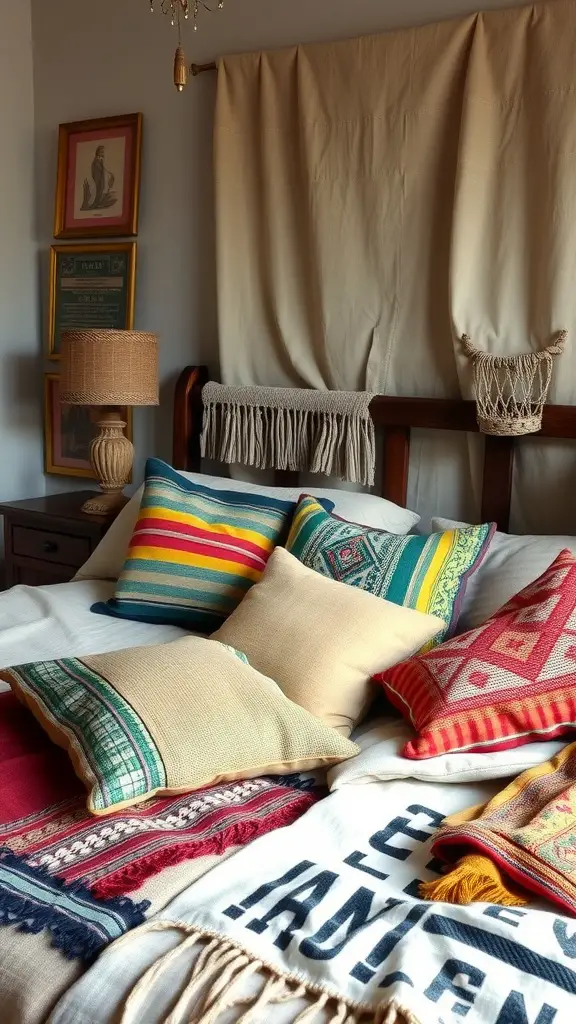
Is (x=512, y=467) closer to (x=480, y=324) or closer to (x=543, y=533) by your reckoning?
(x=543, y=533)

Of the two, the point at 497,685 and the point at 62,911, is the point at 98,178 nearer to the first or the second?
the point at 497,685

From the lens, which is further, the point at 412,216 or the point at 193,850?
the point at 412,216

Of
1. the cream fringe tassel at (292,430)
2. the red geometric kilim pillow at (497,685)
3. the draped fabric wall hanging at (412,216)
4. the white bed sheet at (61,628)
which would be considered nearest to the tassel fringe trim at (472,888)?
the red geometric kilim pillow at (497,685)

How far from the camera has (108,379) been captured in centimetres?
269

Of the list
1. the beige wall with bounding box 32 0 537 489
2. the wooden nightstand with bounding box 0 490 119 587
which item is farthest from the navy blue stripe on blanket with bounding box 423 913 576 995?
the beige wall with bounding box 32 0 537 489

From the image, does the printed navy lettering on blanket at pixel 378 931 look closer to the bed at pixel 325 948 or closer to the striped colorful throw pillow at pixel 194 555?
the bed at pixel 325 948

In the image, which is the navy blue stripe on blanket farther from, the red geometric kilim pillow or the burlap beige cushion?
the burlap beige cushion

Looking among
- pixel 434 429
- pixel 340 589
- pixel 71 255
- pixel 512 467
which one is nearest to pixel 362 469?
pixel 434 429

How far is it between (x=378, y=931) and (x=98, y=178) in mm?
2649

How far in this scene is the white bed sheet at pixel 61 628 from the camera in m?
1.90

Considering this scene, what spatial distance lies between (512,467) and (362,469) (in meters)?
0.39

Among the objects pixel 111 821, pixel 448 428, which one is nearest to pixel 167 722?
pixel 111 821

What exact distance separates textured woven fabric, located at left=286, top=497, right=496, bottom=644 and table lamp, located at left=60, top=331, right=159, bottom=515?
933mm

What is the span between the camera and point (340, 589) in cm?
175
